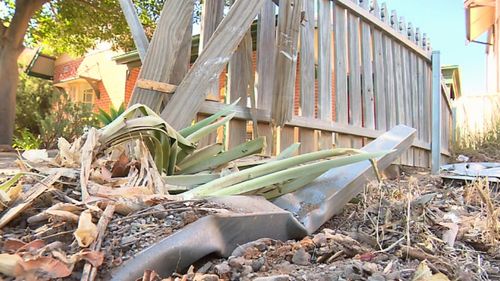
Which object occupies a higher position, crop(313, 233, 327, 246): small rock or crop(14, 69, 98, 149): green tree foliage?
crop(14, 69, 98, 149): green tree foliage

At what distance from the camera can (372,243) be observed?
1.09 meters

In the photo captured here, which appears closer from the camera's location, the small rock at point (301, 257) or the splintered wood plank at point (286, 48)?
the small rock at point (301, 257)

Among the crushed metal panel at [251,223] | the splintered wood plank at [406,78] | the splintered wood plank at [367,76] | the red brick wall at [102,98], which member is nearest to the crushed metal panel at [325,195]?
the crushed metal panel at [251,223]

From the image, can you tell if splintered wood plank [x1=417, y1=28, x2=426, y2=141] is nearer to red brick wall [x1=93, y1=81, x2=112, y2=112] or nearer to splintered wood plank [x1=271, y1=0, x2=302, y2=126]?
splintered wood plank [x1=271, y1=0, x2=302, y2=126]

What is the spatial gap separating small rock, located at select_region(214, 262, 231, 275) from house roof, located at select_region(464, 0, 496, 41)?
13.1m

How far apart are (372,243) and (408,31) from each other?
4.30 meters

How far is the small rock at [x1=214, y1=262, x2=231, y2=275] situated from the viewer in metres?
0.80

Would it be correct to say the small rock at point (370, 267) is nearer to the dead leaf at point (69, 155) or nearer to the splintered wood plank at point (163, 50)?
the dead leaf at point (69, 155)

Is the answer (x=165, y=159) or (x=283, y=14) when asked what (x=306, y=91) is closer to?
(x=283, y=14)

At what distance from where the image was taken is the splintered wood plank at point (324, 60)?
10.6 ft

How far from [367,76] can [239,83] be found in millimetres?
1801

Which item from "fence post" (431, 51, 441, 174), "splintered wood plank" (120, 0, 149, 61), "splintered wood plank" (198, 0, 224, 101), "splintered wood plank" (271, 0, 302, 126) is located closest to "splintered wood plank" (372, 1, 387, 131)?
"fence post" (431, 51, 441, 174)

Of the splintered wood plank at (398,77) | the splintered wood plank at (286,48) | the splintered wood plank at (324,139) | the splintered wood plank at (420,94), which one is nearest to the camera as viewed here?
the splintered wood plank at (286,48)

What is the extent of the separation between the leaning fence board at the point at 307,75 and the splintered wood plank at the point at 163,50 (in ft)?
4.19
